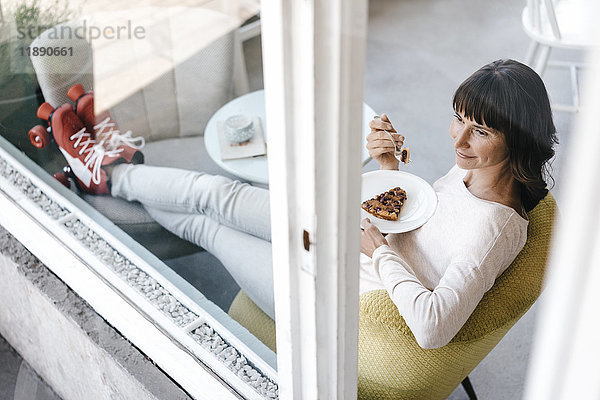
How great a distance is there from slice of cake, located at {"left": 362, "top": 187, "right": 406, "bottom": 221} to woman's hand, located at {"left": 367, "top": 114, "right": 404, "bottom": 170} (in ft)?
0.11

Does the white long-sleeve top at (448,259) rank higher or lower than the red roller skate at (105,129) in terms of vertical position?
higher

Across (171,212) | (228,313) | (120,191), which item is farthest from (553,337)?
(120,191)

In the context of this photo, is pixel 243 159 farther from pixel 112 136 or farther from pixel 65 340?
pixel 65 340

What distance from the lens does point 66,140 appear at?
4.96 ft

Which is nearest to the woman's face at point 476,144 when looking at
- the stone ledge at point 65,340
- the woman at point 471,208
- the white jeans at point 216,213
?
the woman at point 471,208

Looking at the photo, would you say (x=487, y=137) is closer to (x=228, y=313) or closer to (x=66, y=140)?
(x=228, y=313)

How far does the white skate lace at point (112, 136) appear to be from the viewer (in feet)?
4.91

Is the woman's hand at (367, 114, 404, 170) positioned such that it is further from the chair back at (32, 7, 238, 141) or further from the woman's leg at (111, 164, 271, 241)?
the chair back at (32, 7, 238, 141)

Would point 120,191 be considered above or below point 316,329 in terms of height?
below

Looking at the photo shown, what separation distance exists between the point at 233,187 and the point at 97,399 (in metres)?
0.66

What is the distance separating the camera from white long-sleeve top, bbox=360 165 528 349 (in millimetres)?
737

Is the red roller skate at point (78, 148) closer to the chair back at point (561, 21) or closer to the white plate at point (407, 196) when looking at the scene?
the white plate at point (407, 196)

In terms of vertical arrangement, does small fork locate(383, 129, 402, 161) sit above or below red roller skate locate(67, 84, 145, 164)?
above

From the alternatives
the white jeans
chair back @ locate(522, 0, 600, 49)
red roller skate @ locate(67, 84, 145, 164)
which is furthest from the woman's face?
red roller skate @ locate(67, 84, 145, 164)
